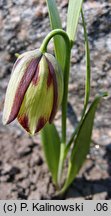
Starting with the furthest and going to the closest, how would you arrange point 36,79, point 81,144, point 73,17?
1. point 81,144
2. point 73,17
3. point 36,79

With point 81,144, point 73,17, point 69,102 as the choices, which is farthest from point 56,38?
point 69,102

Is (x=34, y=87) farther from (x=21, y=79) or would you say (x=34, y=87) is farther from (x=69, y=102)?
(x=69, y=102)

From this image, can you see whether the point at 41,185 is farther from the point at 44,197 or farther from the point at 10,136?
the point at 10,136

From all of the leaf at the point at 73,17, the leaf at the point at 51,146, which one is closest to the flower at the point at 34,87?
the leaf at the point at 73,17

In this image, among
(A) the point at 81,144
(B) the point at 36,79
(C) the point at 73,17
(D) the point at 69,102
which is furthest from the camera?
(D) the point at 69,102

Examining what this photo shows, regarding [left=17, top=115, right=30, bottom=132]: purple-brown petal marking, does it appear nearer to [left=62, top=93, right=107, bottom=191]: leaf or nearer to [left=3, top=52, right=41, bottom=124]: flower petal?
[left=3, top=52, right=41, bottom=124]: flower petal

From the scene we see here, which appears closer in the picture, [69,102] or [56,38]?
[56,38]

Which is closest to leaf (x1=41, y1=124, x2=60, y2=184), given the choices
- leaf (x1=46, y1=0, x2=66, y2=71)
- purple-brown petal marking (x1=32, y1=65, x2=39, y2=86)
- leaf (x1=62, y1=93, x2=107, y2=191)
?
leaf (x1=62, y1=93, x2=107, y2=191)
